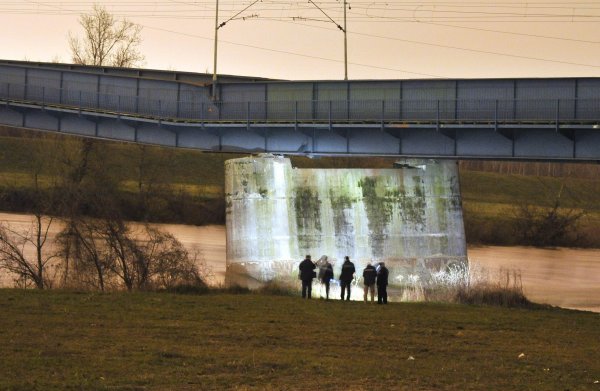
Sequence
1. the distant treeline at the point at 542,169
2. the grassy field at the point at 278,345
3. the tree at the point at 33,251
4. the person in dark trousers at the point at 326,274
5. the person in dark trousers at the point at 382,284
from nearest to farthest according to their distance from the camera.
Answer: the grassy field at the point at 278,345, the person in dark trousers at the point at 382,284, the person in dark trousers at the point at 326,274, the tree at the point at 33,251, the distant treeline at the point at 542,169

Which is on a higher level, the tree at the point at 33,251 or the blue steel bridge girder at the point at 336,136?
the blue steel bridge girder at the point at 336,136

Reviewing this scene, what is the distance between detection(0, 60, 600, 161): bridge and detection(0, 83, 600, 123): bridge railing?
45mm

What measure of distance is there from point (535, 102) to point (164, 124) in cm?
1669

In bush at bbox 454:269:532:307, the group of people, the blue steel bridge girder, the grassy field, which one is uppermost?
the blue steel bridge girder

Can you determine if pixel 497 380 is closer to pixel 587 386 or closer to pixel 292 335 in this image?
pixel 587 386

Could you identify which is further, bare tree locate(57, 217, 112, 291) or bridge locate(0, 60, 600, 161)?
bare tree locate(57, 217, 112, 291)

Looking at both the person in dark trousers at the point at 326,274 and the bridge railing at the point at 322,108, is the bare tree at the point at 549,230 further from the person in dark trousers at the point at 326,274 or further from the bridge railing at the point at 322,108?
the person in dark trousers at the point at 326,274

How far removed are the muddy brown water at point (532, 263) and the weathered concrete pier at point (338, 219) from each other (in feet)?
8.32

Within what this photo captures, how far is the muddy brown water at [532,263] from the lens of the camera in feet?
219

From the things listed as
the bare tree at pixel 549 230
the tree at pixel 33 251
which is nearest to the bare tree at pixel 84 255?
the tree at pixel 33 251

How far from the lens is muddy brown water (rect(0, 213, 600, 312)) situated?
66812 mm

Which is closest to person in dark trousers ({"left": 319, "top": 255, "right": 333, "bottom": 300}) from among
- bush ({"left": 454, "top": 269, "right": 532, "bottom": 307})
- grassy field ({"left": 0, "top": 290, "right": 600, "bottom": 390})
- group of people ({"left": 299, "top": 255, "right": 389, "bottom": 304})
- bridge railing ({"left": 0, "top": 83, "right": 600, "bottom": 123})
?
group of people ({"left": 299, "top": 255, "right": 389, "bottom": 304})

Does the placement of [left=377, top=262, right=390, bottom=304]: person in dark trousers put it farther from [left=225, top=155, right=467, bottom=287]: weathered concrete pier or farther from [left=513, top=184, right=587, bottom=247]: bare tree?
[left=513, top=184, right=587, bottom=247]: bare tree

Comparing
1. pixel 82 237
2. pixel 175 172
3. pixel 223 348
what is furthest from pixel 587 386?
pixel 175 172
